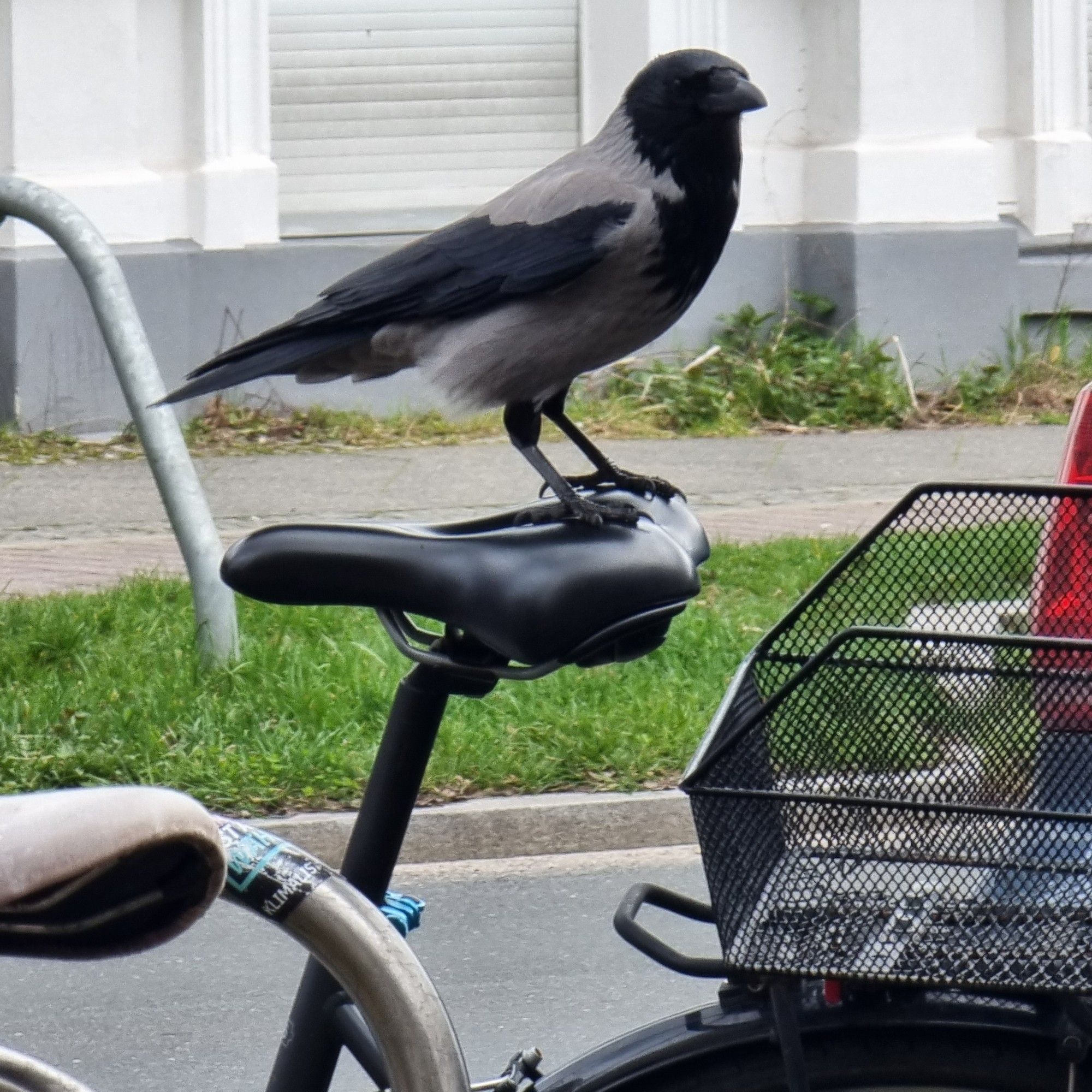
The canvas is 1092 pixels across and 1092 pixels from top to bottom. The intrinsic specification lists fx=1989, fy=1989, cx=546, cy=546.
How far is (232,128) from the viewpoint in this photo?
37.1ft

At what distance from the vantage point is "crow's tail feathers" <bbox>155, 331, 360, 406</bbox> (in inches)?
133

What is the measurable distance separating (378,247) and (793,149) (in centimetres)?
270

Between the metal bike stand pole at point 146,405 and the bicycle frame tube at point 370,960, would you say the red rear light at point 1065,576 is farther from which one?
the metal bike stand pole at point 146,405

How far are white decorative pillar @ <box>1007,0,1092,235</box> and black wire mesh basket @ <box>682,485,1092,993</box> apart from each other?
11112 millimetres

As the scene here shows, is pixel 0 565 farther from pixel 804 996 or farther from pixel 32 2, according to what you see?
pixel 804 996

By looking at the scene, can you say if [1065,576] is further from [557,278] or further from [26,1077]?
[557,278]

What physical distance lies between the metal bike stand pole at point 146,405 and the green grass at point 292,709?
0.16 metres

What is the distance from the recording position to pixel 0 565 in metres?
8.00

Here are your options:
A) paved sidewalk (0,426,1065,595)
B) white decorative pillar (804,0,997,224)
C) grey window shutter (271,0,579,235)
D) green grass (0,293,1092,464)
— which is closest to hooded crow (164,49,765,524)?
paved sidewalk (0,426,1065,595)

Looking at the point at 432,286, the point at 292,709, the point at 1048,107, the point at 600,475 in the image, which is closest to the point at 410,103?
the point at 1048,107

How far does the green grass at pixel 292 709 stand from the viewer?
530 centimetres

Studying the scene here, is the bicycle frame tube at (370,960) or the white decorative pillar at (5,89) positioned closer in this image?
the bicycle frame tube at (370,960)

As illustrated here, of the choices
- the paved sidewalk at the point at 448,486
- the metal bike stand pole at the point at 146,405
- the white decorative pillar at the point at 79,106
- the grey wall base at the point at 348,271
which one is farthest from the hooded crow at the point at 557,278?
the white decorative pillar at the point at 79,106

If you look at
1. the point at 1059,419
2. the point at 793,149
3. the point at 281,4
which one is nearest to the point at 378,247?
the point at 281,4
